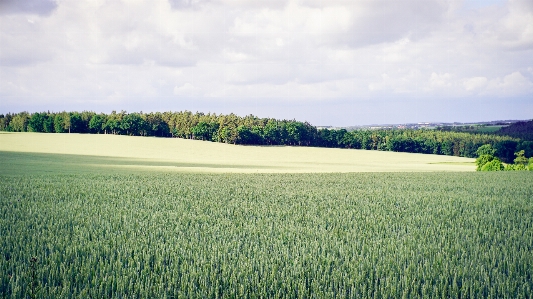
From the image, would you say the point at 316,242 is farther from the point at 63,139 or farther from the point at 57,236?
the point at 63,139

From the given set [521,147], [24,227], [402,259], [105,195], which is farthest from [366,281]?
[521,147]

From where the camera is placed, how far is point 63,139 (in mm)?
89000

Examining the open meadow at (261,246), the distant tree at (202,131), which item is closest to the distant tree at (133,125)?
the distant tree at (202,131)

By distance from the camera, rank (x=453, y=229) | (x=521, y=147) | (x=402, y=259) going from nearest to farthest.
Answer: (x=402, y=259)
(x=453, y=229)
(x=521, y=147)

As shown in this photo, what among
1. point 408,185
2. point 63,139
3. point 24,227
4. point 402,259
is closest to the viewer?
point 402,259

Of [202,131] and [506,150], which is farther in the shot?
[202,131]

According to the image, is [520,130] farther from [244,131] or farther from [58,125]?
[58,125]

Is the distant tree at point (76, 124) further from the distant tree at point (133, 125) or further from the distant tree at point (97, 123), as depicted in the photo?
the distant tree at point (133, 125)

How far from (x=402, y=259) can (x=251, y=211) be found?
26.2 feet

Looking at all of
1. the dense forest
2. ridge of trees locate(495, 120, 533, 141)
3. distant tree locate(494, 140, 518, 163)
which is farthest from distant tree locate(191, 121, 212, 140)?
ridge of trees locate(495, 120, 533, 141)

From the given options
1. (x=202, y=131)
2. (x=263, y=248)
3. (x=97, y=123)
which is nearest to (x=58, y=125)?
(x=97, y=123)

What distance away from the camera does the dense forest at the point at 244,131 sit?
112000mm

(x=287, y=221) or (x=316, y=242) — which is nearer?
(x=316, y=242)

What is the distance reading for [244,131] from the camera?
110m
